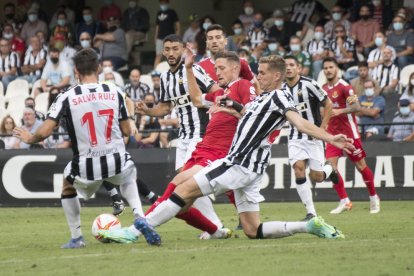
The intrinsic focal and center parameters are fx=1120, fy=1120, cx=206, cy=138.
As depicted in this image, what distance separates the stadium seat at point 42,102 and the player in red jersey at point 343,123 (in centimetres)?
814

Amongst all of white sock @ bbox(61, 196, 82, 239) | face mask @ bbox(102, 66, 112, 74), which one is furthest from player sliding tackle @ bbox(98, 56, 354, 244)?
face mask @ bbox(102, 66, 112, 74)

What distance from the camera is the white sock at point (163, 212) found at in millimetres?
10766

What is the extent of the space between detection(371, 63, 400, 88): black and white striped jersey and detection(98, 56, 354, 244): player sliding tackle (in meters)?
11.6

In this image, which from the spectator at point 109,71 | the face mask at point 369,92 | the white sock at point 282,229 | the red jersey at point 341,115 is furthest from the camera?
the spectator at point 109,71

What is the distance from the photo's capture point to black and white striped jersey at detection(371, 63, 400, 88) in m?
22.5

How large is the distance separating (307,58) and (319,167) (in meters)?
8.36

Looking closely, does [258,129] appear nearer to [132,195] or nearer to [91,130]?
[132,195]

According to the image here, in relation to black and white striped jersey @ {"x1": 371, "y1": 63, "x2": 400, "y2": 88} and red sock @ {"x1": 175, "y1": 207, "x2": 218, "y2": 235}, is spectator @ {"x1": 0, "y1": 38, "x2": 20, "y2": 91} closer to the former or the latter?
black and white striped jersey @ {"x1": 371, "y1": 63, "x2": 400, "y2": 88}

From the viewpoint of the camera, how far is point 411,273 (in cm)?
888

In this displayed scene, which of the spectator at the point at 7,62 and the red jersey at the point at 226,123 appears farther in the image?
the spectator at the point at 7,62

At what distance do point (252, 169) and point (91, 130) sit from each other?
1609 millimetres

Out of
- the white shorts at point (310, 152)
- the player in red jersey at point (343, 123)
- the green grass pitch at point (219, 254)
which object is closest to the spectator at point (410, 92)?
the player in red jersey at point (343, 123)

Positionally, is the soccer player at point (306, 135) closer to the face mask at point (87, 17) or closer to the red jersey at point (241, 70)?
the red jersey at point (241, 70)

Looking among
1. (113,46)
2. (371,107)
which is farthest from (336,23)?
(113,46)
